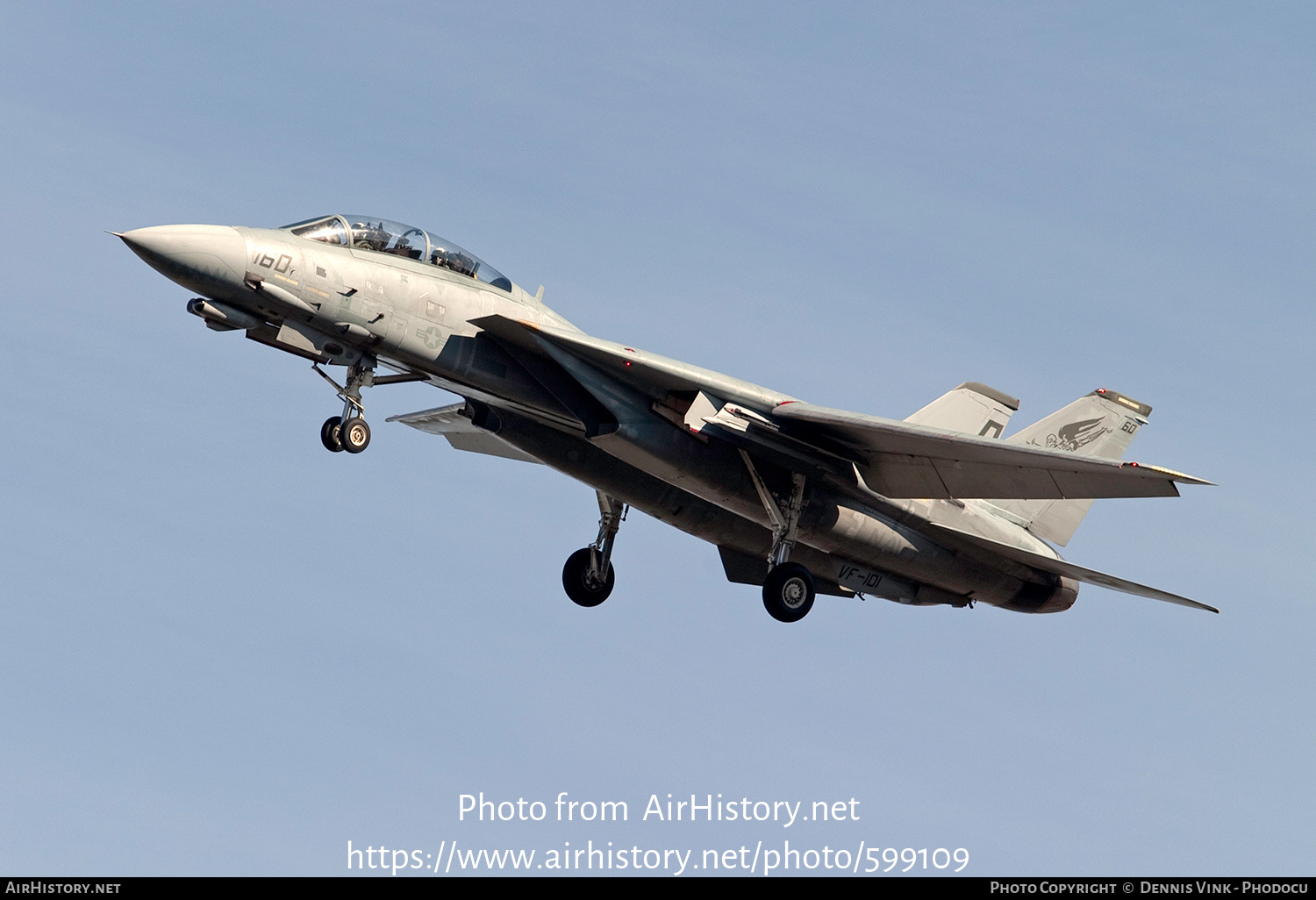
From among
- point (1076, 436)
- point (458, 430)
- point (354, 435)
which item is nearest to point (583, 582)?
point (458, 430)

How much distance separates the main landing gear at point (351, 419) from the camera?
64.3 feet

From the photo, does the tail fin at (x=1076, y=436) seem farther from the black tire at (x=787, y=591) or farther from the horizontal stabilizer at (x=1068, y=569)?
the black tire at (x=787, y=591)

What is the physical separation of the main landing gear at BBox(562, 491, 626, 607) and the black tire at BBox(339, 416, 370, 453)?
639 centimetres

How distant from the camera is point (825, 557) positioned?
24.8 meters

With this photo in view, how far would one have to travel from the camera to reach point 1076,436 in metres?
26.5

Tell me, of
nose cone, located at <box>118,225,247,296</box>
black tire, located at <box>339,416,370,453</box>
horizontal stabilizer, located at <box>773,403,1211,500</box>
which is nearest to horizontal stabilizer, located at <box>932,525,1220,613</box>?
horizontal stabilizer, located at <box>773,403,1211,500</box>

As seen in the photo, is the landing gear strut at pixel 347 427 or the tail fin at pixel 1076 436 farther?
the tail fin at pixel 1076 436

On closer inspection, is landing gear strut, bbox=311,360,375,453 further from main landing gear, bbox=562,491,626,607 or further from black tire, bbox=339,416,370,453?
main landing gear, bbox=562,491,626,607

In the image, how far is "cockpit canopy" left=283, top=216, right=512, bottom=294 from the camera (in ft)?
66.8

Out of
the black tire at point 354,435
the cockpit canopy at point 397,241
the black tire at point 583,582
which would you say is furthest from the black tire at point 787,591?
the black tire at point 354,435

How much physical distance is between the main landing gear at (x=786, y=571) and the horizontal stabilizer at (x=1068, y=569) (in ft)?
8.85

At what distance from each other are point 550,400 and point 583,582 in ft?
15.4
